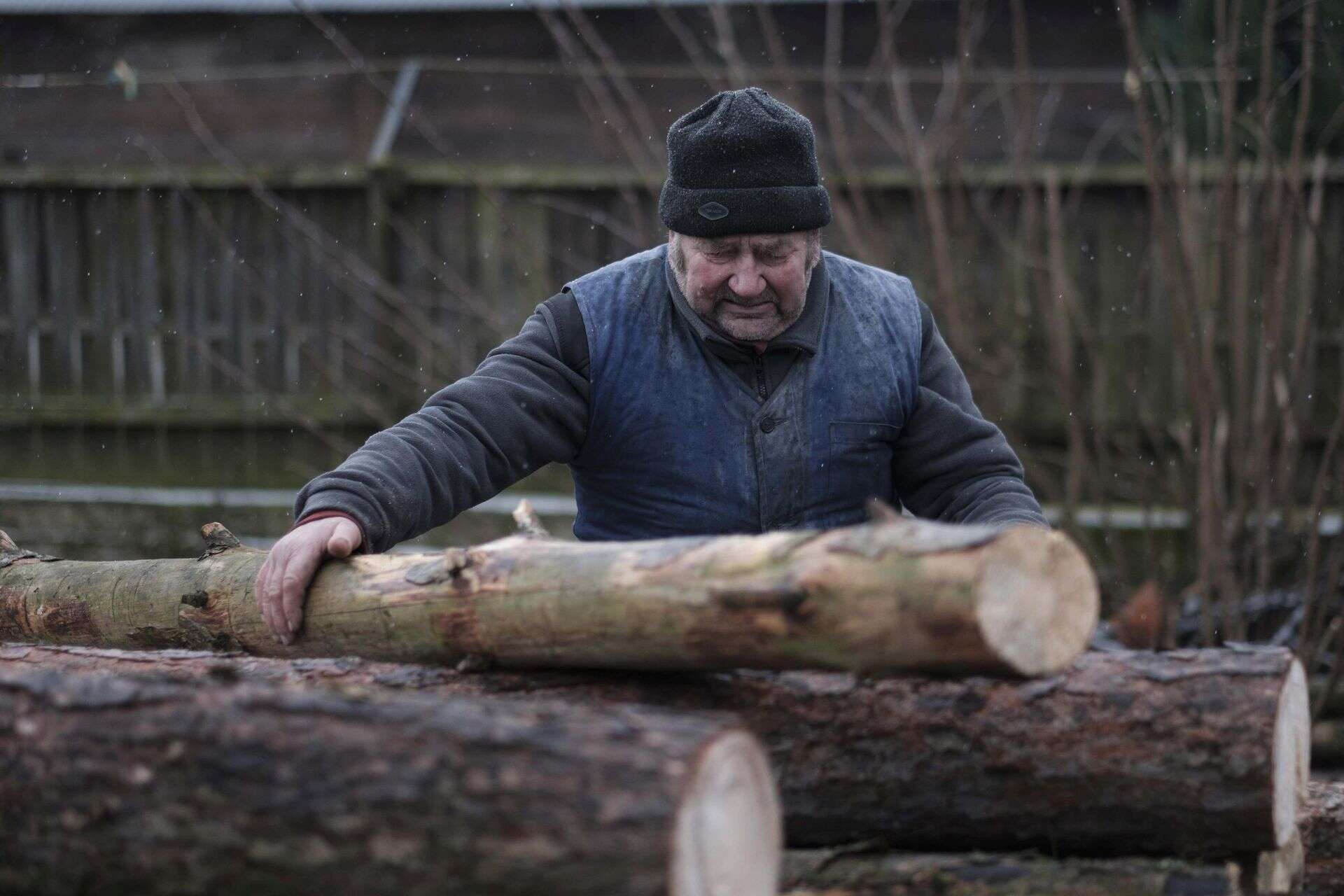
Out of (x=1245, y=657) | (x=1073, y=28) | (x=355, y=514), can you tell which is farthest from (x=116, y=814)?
(x=1073, y=28)

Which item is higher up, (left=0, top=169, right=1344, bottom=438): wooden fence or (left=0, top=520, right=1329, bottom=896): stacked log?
(left=0, top=169, right=1344, bottom=438): wooden fence

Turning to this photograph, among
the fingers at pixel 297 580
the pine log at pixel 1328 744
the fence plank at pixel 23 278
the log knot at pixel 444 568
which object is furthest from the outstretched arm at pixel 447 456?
the fence plank at pixel 23 278

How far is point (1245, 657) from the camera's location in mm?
2562

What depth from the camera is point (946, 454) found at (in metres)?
3.57

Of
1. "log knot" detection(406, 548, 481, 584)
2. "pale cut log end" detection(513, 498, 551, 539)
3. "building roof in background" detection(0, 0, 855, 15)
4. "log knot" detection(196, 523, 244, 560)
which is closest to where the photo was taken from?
"log knot" detection(406, 548, 481, 584)

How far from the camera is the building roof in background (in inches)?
451

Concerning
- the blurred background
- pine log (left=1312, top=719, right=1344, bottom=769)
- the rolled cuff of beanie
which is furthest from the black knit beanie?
pine log (left=1312, top=719, right=1344, bottom=769)

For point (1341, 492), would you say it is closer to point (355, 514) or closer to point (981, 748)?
point (981, 748)

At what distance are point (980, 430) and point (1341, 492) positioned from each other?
7.22 feet

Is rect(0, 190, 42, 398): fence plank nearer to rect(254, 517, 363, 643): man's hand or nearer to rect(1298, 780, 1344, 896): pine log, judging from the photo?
rect(254, 517, 363, 643): man's hand

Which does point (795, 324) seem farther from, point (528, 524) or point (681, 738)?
point (681, 738)

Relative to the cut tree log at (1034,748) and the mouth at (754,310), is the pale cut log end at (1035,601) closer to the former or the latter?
the cut tree log at (1034,748)

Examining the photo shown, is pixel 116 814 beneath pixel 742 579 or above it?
beneath

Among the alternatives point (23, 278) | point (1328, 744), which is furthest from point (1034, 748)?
point (23, 278)
